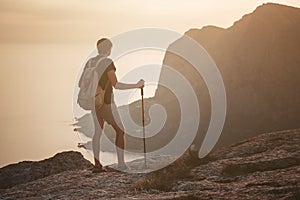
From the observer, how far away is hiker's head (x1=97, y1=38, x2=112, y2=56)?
1664 centimetres

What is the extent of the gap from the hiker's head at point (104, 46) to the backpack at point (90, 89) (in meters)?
0.22

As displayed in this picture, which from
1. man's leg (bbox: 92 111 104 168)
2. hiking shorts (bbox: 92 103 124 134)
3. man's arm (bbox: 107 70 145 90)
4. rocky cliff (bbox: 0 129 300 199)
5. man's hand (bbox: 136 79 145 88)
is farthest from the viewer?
man's leg (bbox: 92 111 104 168)

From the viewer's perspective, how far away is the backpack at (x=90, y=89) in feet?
54.9

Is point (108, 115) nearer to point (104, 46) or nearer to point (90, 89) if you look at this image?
point (90, 89)

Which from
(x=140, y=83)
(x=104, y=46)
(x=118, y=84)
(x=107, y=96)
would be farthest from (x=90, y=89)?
(x=140, y=83)

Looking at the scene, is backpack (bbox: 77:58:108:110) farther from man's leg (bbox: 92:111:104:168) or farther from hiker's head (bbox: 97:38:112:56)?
man's leg (bbox: 92:111:104:168)

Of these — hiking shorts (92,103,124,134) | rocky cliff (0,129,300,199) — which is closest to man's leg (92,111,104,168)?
hiking shorts (92,103,124,134)

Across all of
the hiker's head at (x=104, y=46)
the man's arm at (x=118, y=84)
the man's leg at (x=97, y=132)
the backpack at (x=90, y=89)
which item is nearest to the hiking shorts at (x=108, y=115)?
the man's leg at (x=97, y=132)

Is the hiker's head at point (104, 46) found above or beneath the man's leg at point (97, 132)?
above

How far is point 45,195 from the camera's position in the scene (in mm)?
16641

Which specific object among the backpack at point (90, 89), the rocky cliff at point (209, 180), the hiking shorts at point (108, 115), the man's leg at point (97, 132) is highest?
the backpack at point (90, 89)

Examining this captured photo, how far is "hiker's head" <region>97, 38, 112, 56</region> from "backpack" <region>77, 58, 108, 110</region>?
22cm

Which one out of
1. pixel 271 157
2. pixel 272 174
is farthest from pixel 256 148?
pixel 272 174

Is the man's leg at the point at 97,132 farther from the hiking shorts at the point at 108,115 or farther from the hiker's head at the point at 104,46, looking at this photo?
the hiker's head at the point at 104,46
